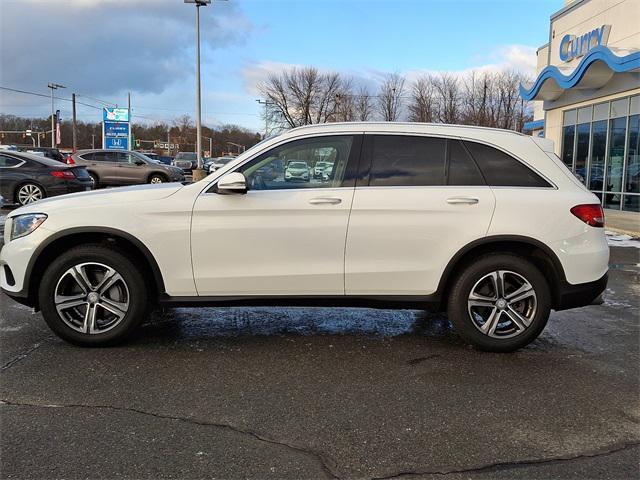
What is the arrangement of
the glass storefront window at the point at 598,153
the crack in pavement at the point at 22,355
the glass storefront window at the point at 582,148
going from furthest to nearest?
the glass storefront window at the point at 582,148, the glass storefront window at the point at 598,153, the crack in pavement at the point at 22,355

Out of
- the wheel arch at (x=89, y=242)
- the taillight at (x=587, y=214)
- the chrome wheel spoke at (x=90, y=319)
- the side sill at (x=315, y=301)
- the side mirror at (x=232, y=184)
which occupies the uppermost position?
the side mirror at (x=232, y=184)

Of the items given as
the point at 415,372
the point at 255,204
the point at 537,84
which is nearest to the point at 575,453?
the point at 415,372

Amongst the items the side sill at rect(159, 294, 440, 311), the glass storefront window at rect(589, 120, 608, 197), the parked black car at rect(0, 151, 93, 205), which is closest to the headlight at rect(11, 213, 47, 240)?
the side sill at rect(159, 294, 440, 311)

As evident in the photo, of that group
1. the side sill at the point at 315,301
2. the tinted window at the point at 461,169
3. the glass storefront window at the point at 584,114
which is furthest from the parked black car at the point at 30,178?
the glass storefront window at the point at 584,114

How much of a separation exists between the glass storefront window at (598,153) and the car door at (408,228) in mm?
15433

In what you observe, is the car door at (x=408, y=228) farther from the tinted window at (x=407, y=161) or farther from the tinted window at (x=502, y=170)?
the tinted window at (x=502, y=170)

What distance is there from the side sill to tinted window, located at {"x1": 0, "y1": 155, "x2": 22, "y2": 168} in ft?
39.6

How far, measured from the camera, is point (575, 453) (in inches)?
116

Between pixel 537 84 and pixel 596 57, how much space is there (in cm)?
438

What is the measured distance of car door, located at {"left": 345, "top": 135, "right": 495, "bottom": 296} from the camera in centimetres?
426

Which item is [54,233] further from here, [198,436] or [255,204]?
[198,436]

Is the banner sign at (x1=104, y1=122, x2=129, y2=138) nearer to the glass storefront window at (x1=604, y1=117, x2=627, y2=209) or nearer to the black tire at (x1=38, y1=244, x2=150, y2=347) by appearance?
the glass storefront window at (x1=604, y1=117, x2=627, y2=209)

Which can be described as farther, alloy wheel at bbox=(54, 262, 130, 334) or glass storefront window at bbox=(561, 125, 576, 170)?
glass storefront window at bbox=(561, 125, 576, 170)

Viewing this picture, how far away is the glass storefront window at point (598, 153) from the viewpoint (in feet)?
57.4
